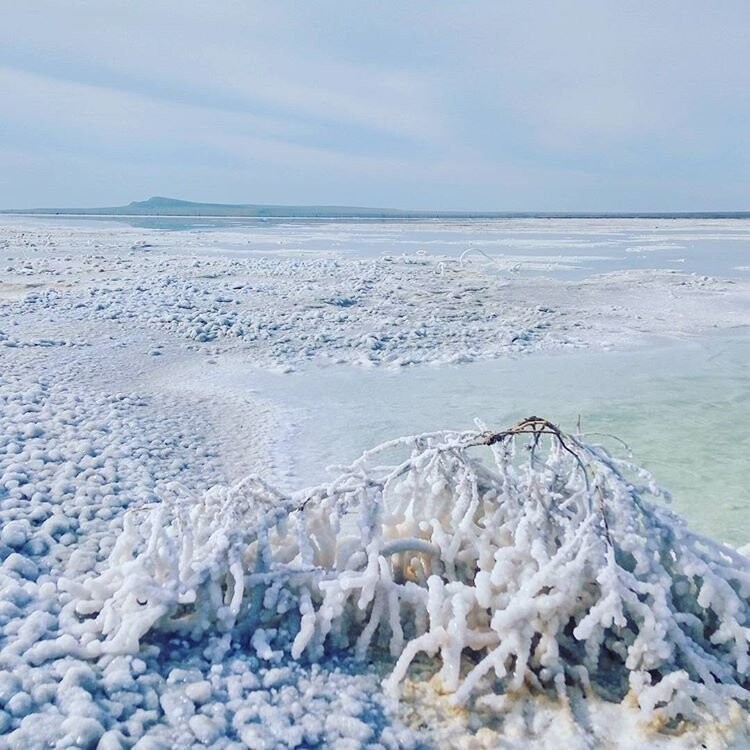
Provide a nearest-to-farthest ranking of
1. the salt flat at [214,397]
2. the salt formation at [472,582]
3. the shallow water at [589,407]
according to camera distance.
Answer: the salt flat at [214,397] < the salt formation at [472,582] < the shallow water at [589,407]

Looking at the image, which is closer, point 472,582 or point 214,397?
point 472,582

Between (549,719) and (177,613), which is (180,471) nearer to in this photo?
(177,613)

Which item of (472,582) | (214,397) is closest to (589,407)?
(214,397)

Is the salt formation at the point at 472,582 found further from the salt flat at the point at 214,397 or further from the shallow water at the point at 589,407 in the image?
the shallow water at the point at 589,407

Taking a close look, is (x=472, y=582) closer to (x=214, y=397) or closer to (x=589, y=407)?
(x=589, y=407)

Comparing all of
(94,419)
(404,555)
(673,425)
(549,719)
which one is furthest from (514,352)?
(549,719)

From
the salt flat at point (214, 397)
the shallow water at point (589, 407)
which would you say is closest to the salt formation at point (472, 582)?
the salt flat at point (214, 397)

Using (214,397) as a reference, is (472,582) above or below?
above
